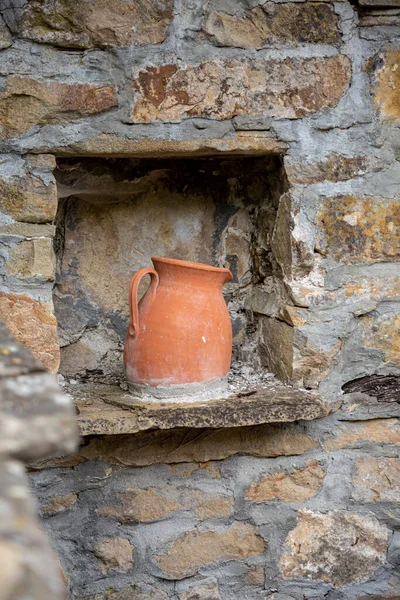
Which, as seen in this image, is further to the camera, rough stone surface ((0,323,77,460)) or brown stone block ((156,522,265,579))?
brown stone block ((156,522,265,579))

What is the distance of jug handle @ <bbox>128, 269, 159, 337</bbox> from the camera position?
1.65 m

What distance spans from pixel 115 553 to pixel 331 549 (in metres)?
0.55

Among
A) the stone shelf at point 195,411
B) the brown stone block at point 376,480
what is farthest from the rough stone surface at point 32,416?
the brown stone block at point 376,480

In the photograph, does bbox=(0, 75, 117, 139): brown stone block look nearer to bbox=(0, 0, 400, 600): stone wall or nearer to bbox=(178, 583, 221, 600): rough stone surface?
bbox=(0, 0, 400, 600): stone wall

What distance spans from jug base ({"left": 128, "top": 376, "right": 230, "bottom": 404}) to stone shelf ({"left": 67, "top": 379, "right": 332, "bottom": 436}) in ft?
0.08

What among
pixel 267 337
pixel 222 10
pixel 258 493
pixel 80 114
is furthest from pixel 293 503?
pixel 222 10

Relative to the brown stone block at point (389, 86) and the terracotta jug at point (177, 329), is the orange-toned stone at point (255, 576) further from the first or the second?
the brown stone block at point (389, 86)

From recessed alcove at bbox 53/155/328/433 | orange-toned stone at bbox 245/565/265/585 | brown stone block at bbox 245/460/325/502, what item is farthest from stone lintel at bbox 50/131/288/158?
orange-toned stone at bbox 245/565/265/585

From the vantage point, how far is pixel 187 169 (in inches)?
76.9

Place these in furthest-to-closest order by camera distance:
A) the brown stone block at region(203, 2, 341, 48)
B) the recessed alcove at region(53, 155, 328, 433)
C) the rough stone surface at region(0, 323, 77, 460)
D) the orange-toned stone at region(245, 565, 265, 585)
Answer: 1. the recessed alcove at region(53, 155, 328, 433)
2. the orange-toned stone at region(245, 565, 265, 585)
3. the brown stone block at region(203, 2, 341, 48)
4. the rough stone surface at region(0, 323, 77, 460)

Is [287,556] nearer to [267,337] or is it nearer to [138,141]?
[267,337]

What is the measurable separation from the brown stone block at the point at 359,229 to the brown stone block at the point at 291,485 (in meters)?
0.54

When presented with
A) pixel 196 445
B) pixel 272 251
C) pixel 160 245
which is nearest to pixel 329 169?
pixel 272 251

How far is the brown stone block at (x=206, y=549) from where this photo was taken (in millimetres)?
1710
